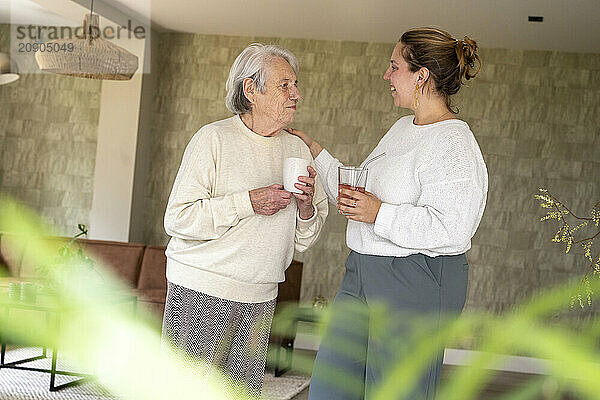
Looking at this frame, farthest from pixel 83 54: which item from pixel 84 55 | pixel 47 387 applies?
pixel 47 387

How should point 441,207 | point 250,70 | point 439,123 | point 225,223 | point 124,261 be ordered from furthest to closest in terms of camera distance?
point 124,261 → point 250,70 → point 225,223 → point 439,123 → point 441,207

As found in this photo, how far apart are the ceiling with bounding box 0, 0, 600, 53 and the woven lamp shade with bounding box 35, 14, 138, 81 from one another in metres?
1.15

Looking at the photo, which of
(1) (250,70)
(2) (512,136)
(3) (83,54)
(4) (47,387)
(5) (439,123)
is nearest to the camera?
(5) (439,123)

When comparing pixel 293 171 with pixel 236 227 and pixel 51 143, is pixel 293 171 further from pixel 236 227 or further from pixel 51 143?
pixel 51 143

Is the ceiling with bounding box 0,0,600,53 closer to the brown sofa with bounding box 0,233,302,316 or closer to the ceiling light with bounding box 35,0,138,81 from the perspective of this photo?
the ceiling light with bounding box 35,0,138,81

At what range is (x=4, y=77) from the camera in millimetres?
3402

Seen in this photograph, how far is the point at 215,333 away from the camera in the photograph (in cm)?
177

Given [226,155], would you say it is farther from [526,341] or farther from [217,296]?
[526,341]

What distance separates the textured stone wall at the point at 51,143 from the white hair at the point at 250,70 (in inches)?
207

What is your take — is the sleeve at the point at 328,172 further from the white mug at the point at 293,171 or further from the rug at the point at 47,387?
the rug at the point at 47,387

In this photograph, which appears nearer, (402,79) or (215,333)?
(402,79)

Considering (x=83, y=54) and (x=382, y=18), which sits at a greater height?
(x=382, y=18)

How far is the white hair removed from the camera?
1835 millimetres

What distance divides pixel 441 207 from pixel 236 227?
21.0 inches
